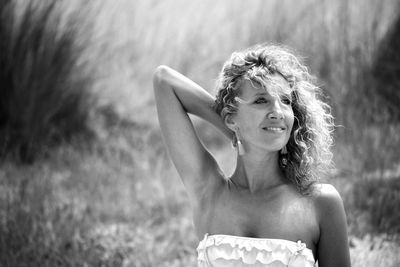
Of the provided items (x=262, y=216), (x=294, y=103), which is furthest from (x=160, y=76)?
(x=262, y=216)

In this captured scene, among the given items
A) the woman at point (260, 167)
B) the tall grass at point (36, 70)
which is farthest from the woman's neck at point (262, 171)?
the tall grass at point (36, 70)

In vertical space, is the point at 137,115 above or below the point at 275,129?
below

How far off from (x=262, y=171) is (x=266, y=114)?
9.6 inches

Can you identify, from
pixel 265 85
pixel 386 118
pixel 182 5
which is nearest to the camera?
pixel 265 85

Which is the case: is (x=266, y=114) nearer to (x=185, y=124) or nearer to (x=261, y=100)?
(x=261, y=100)

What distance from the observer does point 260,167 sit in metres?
2.19

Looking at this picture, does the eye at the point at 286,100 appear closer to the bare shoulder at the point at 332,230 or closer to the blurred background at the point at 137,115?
the bare shoulder at the point at 332,230

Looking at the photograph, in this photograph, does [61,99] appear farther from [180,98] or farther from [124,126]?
[180,98]

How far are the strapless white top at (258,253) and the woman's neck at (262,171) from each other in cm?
24

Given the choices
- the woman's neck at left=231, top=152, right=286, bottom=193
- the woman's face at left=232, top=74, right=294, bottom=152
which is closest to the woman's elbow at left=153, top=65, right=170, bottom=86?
the woman's face at left=232, top=74, right=294, bottom=152

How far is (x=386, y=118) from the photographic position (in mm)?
4258

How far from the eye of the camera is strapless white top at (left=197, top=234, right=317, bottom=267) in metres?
1.97

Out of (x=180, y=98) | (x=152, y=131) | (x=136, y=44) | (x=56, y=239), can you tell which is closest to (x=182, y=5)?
(x=136, y=44)

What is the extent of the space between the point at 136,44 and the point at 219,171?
3.90 m
